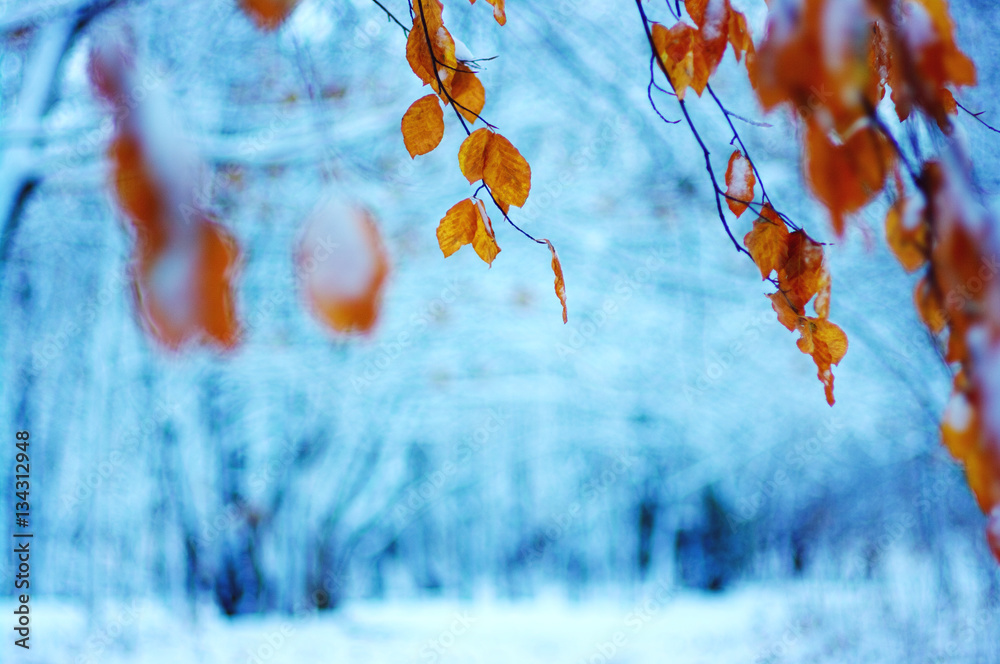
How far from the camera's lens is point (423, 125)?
69cm

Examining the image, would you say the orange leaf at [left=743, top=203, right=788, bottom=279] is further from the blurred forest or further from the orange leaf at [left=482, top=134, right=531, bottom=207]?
the blurred forest

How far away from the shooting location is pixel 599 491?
202 centimetres

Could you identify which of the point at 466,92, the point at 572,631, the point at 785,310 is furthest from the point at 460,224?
the point at 572,631

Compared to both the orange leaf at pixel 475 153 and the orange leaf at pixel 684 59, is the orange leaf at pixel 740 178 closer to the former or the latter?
the orange leaf at pixel 684 59

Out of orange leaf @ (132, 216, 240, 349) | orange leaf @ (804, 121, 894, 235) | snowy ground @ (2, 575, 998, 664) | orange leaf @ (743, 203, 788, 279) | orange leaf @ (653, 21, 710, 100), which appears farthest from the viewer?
snowy ground @ (2, 575, 998, 664)

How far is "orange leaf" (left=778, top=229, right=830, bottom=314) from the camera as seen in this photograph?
76cm

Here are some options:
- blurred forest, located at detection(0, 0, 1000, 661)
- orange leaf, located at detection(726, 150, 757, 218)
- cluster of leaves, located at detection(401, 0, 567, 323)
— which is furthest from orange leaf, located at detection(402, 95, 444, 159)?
blurred forest, located at detection(0, 0, 1000, 661)

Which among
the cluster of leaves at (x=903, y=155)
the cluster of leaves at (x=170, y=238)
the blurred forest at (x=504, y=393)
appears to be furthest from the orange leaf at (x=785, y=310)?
the blurred forest at (x=504, y=393)

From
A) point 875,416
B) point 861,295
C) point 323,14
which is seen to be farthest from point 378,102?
point 875,416

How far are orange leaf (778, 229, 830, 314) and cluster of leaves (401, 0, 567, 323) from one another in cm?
27

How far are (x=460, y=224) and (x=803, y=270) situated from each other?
0.39 metres

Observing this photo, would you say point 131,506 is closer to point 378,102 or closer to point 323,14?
point 378,102

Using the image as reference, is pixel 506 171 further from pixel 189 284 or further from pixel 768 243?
pixel 189 284

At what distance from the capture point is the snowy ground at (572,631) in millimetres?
1916
